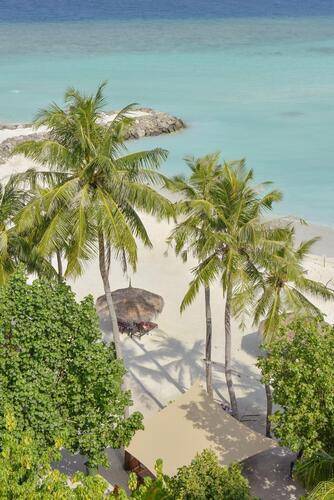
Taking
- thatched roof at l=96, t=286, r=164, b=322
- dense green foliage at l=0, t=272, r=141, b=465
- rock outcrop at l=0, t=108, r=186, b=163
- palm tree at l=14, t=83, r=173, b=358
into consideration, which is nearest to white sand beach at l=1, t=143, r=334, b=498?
thatched roof at l=96, t=286, r=164, b=322

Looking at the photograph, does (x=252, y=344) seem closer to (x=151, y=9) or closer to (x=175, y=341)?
(x=175, y=341)

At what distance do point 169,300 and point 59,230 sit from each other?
13.1m

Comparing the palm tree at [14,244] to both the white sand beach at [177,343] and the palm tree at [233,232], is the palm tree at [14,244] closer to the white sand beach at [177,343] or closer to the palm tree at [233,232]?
the palm tree at [233,232]

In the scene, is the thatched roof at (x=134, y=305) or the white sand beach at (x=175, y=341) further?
the thatched roof at (x=134, y=305)

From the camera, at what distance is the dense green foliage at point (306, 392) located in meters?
14.3

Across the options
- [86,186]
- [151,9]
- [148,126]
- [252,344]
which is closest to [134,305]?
[252,344]

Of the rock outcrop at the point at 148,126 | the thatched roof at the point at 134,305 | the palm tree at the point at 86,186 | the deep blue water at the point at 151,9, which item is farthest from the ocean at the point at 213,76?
the palm tree at the point at 86,186

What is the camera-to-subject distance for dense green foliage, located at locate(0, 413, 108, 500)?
35.3ft

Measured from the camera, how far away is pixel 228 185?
16.6 m

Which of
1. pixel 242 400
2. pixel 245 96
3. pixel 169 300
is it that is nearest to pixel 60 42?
pixel 245 96

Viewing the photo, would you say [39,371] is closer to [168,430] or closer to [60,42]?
[168,430]

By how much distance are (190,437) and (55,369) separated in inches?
191

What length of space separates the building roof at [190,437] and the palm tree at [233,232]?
3247 mm

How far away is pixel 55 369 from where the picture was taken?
14.2m
